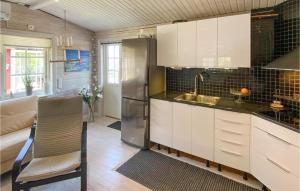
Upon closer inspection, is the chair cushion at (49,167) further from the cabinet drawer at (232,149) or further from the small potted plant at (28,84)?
the small potted plant at (28,84)

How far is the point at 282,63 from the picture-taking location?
2184 millimetres

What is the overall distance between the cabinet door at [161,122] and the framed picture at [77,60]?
7.32ft

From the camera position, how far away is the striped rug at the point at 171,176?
2359mm

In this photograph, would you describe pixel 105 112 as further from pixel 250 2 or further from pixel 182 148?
pixel 250 2

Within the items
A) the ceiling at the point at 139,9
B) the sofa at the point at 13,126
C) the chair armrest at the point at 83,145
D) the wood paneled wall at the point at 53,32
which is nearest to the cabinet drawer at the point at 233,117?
the ceiling at the point at 139,9

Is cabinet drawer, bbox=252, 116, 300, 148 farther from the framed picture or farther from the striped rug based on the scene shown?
the framed picture

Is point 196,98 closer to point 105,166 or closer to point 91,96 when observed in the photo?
point 105,166

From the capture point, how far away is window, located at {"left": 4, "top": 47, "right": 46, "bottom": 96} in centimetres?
357

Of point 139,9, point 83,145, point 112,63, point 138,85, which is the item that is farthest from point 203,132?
point 112,63

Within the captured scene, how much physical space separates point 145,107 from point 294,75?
2097mm

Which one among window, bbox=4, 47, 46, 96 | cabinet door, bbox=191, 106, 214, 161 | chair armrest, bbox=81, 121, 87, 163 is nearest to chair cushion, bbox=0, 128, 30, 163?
chair armrest, bbox=81, 121, 87, 163

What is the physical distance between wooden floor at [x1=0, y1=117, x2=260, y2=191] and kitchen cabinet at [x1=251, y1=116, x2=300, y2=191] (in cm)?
32

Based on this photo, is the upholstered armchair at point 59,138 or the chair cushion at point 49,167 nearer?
the chair cushion at point 49,167

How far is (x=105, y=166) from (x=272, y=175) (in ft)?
6.74
